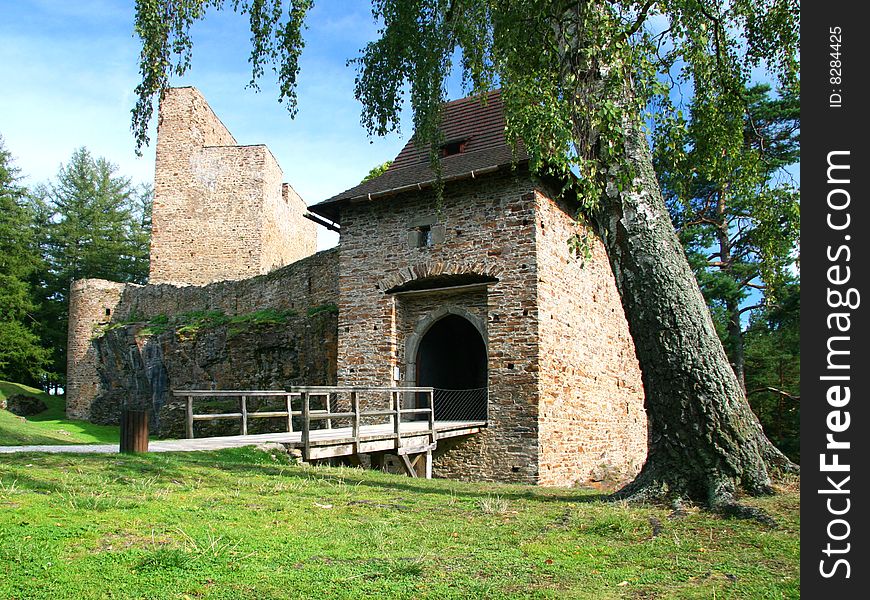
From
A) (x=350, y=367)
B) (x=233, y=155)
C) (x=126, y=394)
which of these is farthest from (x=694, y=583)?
(x=233, y=155)

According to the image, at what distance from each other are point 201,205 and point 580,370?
773 inches

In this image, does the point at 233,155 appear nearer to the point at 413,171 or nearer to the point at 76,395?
the point at 76,395

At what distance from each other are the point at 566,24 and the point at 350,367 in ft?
28.7

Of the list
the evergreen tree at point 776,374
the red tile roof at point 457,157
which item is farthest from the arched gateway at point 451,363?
the evergreen tree at point 776,374

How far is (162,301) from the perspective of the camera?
2270cm

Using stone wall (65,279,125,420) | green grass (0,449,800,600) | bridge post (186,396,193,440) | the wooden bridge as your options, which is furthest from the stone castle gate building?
stone wall (65,279,125,420)

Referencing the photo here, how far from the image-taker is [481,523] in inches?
203

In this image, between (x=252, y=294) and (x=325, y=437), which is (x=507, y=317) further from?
(x=252, y=294)

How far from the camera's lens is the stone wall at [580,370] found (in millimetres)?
12266

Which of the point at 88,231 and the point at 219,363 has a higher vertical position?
the point at 88,231

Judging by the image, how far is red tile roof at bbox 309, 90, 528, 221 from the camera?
42.5 ft

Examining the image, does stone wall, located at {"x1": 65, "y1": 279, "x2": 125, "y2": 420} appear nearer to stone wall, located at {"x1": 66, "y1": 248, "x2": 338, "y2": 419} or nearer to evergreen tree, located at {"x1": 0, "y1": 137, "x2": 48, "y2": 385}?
stone wall, located at {"x1": 66, "y1": 248, "x2": 338, "y2": 419}

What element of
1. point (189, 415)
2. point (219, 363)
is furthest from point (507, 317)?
point (219, 363)

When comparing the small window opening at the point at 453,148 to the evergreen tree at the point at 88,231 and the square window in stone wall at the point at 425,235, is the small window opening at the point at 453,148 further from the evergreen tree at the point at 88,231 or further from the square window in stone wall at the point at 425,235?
the evergreen tree at the point at 88,231
